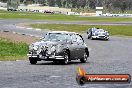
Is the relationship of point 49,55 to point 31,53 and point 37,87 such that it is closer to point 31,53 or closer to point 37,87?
point 31,53

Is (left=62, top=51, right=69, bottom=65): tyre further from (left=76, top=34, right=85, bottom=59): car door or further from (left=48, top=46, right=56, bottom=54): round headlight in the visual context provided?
(left=76, top=34, right=85, bottom=59): car door

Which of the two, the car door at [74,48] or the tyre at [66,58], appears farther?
the car door at [74,48]

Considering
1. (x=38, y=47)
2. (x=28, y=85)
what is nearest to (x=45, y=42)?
(x=38, y=47)

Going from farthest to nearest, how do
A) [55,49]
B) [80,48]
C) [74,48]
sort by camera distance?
[80,48], [74,48], [55,49]

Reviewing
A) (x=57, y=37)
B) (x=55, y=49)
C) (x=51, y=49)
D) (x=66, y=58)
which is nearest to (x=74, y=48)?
(x=57, y=37)

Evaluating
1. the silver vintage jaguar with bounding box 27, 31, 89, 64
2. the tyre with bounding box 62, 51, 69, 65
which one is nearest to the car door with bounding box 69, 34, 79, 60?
the silver vintage jaguar with bounding box 27, 31, 89, 64

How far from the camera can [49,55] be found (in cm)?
2078

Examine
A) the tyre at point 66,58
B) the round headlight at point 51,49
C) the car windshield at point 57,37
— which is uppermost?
the car windshield at point 57,37

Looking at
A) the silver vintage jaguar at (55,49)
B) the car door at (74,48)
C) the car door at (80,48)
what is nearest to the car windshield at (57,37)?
the silver vintage jaguar at (55,49)

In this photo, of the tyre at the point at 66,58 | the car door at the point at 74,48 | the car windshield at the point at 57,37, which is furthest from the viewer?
the car door at the point at 74,48

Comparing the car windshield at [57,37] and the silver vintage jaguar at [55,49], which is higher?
the car windshield at [57,37]

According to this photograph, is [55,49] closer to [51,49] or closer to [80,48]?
[51,49]

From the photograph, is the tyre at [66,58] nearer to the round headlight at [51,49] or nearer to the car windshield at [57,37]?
the round headlight at [51,49]

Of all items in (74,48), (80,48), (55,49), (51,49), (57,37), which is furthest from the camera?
(80,48)
